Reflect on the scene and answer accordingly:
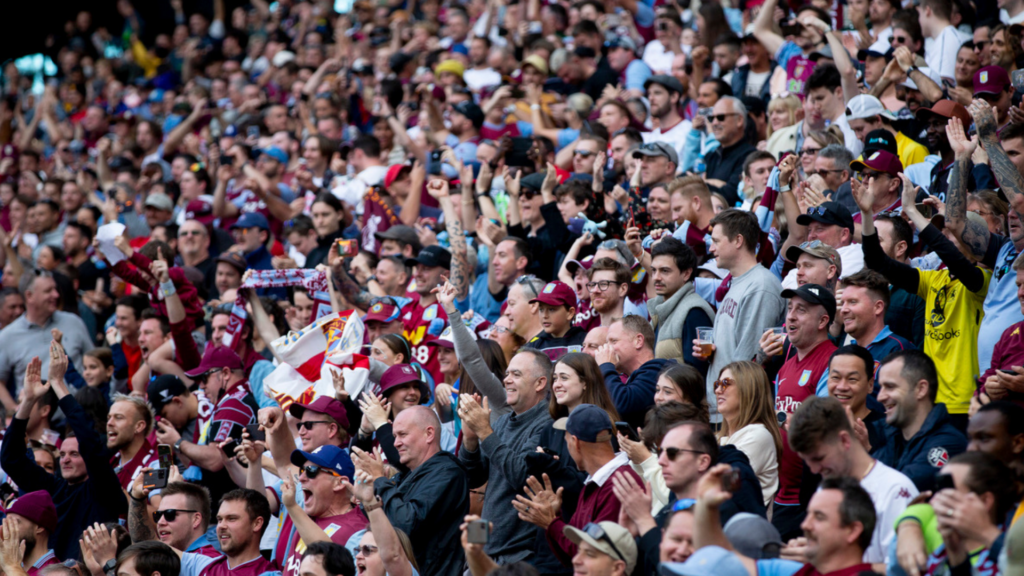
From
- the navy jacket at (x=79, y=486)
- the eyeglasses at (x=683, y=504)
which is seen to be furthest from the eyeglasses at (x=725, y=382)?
the navy jacket at (x=79, y=486)

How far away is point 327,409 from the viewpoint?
745cm

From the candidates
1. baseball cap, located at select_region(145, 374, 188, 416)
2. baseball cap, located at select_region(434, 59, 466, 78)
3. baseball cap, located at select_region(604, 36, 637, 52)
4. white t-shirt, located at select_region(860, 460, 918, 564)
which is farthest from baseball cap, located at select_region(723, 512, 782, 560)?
baseball cap, located at select_region(434, 59, 466, 78)

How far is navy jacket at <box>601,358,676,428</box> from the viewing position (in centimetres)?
628

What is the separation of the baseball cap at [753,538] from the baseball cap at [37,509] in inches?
201

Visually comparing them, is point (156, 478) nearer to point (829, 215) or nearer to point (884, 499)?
point (829, 215)

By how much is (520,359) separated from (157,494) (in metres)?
2.92

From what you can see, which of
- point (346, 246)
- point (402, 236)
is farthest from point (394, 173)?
point (346, 246)

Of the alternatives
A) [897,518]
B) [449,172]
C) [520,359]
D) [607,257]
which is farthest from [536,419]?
[449,172]

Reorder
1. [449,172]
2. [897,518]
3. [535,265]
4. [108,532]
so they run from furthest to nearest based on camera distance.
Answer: [449,172], [535,265], [108,532], [897,518]

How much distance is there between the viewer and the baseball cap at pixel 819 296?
20.2 feet

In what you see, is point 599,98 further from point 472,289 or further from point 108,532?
point 108,532

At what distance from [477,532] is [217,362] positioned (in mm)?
4793

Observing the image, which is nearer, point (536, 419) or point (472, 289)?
point (536, 419)

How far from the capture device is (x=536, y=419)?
249 inches
